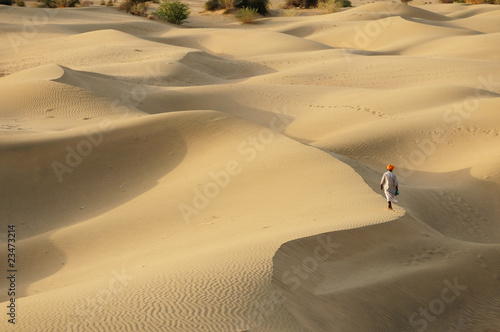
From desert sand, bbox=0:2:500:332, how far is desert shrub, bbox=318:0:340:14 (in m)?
17.0

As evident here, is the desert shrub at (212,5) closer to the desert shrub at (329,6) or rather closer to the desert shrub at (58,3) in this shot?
the desert shrub at (329,6)

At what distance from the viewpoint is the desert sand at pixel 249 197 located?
577cm

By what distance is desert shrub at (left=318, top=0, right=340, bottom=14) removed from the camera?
124 feet

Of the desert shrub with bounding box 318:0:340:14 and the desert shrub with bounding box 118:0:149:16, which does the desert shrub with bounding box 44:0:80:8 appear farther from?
the desert shrub with bounding box 318:0:340:14

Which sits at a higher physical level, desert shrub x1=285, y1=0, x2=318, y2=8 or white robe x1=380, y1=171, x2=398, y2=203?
white robe x1=380, y1=171, x2=398, y2=203

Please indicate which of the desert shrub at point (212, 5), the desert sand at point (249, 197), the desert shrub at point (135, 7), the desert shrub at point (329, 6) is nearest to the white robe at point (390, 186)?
the desert sand at point (249, 197)

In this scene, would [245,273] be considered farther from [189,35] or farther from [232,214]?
[189,35]

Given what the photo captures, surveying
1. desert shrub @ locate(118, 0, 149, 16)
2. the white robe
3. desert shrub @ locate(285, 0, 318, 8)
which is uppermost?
the white robe

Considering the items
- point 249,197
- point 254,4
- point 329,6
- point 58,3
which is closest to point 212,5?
point 254,4

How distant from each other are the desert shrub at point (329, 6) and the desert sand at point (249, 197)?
670 inches

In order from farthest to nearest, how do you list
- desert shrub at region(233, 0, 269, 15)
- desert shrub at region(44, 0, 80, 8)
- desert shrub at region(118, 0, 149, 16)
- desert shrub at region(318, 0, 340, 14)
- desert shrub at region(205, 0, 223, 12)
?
1. desert shrub at region(318, 0, 340, 14)
2. desert shrub at region(205, 0, 223, 12)
3. desert shrub at region(233, 0, 269, 15)
4. desert shrub at region(44, 0, 80, 8)
5. desert shrub at region(118, 0, 149, 16)

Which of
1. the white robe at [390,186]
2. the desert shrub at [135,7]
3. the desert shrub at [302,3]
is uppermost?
the white robe at [390,186]

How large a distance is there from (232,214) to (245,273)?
3034 mm

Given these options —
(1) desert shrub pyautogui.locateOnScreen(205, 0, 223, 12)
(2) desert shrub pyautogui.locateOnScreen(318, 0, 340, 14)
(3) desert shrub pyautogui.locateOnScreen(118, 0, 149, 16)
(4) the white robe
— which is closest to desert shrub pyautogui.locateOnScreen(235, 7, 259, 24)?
(1) desert shrub pyautogui.locateOnScreen(205, 0, 223, 12)
